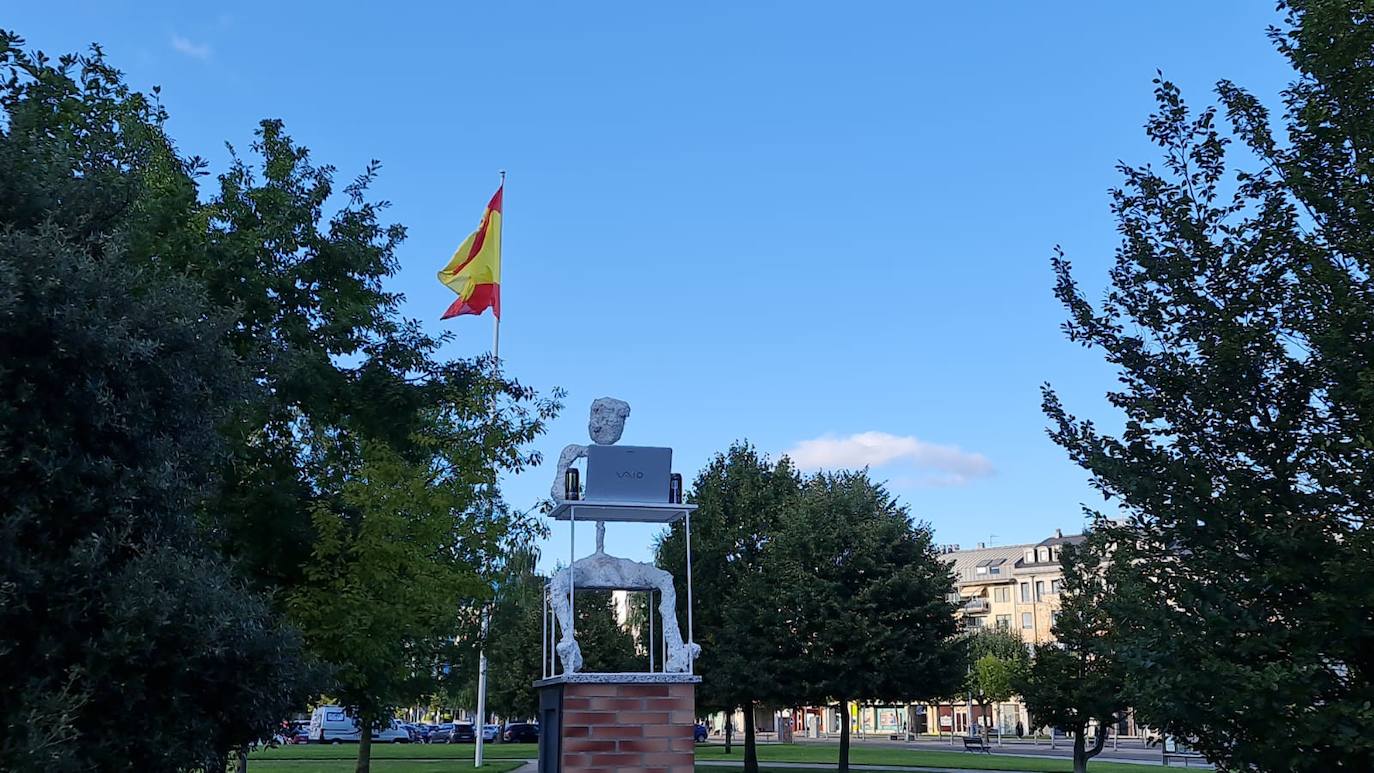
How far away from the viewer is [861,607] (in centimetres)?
2809

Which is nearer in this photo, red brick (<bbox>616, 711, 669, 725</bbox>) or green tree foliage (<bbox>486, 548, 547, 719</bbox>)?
red brick (<bbox>616, 711, 669, 725</bbox>)

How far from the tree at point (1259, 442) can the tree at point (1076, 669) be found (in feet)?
64.5

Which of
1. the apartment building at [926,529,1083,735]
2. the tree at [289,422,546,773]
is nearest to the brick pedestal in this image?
the tree at [289,422,546,773]

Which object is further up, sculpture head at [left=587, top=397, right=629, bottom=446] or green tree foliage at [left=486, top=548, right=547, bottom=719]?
sculpture head at [left=587, top=397, right=629, bottom=446]

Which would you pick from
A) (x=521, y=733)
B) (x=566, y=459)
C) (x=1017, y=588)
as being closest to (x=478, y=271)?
(x=566, y=459)

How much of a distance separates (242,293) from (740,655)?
19625mm

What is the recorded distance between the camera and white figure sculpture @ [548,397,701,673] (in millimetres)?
10031

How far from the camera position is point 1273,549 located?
23.9 ft

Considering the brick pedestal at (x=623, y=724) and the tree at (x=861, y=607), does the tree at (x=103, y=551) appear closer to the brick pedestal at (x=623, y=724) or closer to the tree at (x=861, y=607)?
the brick pedestal at (x=623, y=724)

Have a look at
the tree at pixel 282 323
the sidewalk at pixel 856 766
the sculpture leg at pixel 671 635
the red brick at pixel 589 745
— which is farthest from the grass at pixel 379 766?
the red brick at pixel 589 745

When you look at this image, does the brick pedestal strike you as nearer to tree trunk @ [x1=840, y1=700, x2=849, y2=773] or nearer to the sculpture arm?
the sculpture arm

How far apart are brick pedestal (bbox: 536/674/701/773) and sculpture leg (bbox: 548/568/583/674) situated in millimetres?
220

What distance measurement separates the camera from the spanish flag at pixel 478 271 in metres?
26.4

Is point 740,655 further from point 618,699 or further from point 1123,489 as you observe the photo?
point 1123,489
